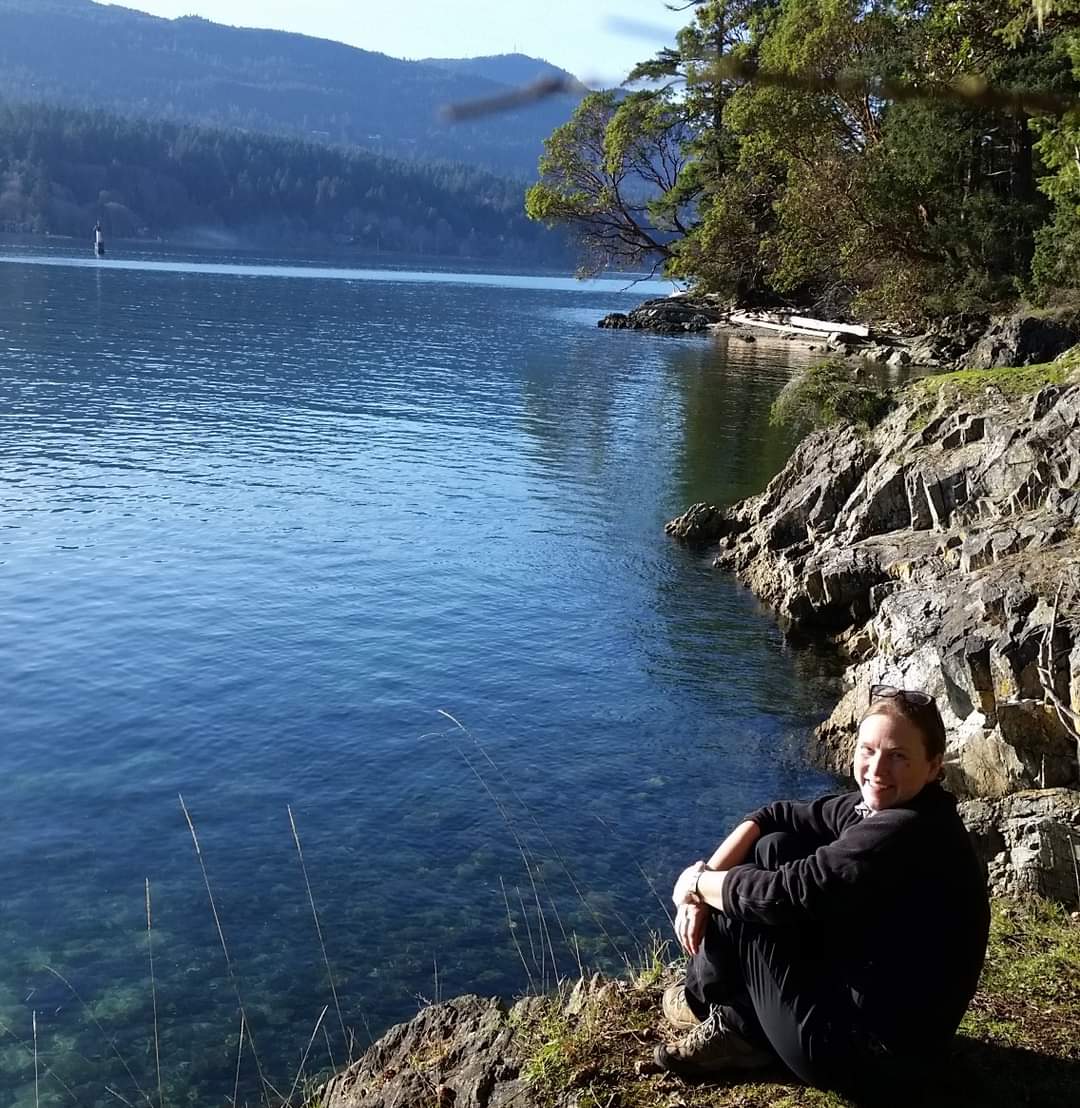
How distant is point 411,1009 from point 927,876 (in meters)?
6.21

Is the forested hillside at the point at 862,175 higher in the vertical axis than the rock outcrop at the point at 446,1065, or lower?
higher

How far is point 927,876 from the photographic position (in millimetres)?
5379

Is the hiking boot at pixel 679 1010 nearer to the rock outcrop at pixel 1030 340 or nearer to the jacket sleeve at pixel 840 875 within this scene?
the jacket sleeve at pixel 840 875

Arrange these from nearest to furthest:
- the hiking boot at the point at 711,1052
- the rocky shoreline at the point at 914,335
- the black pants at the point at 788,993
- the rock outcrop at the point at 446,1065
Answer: the black pants at the point at 788,993
the hiking boot at the point at 711,1052
the rock outcrop at the point at 446,1065
the rocky shoreline at the point at 914,335

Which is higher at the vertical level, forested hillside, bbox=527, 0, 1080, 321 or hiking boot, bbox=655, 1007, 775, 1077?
forested hillside, bbox=527, 0, 1080, 321

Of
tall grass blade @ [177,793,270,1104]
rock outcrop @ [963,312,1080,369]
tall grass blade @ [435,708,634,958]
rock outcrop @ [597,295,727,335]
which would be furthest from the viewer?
rock outcrop @ [597,295,727,335]

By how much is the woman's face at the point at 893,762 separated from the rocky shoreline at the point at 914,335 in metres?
38.8

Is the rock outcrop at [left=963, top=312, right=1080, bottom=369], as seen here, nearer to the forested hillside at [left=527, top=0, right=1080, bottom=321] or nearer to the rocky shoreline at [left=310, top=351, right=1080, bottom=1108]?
the forested hillside at [left=527, top=0, right=1080, bottom=321]

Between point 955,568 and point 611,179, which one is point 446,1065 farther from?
point 611,179

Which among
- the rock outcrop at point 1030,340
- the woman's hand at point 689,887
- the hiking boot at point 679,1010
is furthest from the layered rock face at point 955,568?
the rock outcrop at point 1030,340

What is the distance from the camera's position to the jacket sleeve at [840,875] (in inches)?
210

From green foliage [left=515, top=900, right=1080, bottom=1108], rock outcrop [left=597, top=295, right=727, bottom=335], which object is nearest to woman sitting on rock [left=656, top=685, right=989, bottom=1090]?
green foliage [left=515, top=900, right=1080, bottom=1108]

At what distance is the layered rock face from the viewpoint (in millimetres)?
12852

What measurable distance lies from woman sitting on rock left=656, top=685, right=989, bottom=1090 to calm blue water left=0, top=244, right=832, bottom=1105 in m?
5.39
